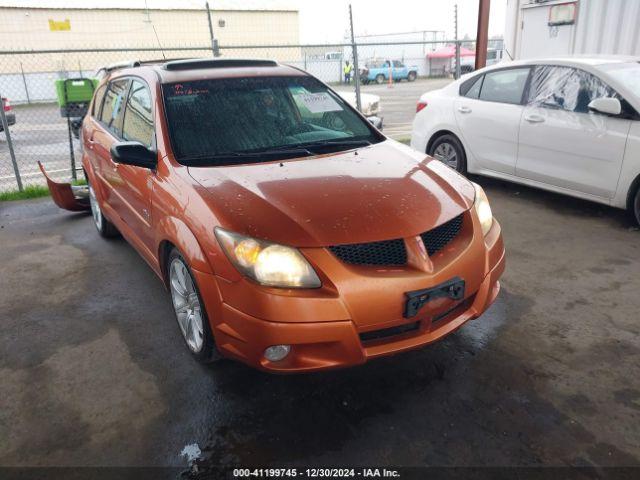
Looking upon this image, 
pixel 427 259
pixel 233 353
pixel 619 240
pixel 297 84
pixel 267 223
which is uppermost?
pixel 297 84

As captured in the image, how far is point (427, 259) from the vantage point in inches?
94.7

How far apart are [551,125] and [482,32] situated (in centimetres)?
331

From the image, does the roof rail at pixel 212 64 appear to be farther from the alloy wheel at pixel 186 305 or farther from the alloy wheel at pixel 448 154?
the alloy wheel at pixel 448 154

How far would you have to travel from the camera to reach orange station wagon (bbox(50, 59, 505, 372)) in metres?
2.28

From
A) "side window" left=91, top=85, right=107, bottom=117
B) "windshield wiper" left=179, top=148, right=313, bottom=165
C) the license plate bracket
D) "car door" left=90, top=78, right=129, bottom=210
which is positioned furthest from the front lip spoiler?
the license plate bracket

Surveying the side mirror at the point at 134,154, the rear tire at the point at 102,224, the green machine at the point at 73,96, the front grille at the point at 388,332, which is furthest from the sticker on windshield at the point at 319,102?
the green machine at the point at 73,96

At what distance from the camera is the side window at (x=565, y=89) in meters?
4.91

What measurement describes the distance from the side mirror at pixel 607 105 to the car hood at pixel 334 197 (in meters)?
2.34

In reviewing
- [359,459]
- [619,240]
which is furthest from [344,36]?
[359,459]

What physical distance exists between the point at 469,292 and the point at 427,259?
35cm

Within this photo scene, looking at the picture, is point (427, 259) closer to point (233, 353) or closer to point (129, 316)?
point (233, 353)

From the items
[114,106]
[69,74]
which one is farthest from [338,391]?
[69,74]

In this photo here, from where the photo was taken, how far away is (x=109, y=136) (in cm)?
410

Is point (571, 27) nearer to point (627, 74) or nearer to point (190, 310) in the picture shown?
point (627, 74)
